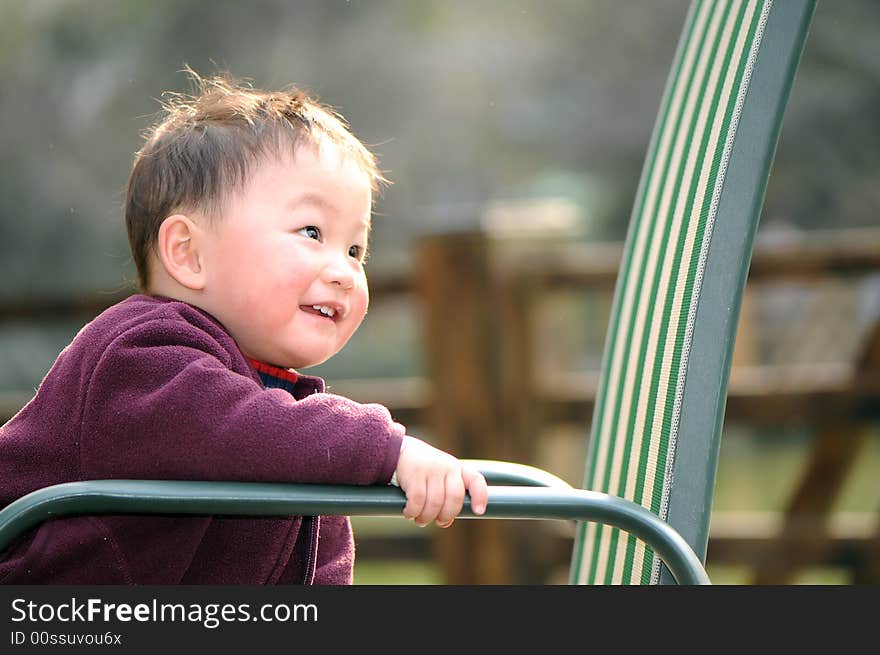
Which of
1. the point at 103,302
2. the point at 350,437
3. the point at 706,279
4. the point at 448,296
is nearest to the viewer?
the point at 350,437

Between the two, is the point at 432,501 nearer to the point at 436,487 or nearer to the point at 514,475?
the point at 436,487

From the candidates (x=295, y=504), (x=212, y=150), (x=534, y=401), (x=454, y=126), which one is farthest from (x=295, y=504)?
(x=454, y=126)

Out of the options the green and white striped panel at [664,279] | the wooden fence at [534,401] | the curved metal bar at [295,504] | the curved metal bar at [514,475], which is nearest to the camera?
the curved metal bar at [295,504]

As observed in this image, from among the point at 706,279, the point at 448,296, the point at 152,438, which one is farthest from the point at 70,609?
the point at 448,296

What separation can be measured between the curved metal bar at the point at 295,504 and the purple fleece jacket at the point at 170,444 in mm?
42

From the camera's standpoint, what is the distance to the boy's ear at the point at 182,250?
1.15 metres

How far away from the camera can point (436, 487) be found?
95cm

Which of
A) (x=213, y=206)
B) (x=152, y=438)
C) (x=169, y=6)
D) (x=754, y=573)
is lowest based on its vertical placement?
(x=754, y=573)

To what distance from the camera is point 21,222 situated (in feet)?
20.4

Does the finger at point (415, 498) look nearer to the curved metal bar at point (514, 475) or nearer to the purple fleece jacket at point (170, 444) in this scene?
the purple fleece jacket at point (170, 444)

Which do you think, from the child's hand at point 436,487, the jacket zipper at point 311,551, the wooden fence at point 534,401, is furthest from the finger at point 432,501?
the wooden fence at point 534,401

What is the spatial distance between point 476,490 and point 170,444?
0.26m

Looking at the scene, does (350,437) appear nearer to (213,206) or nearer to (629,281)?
(213,206)

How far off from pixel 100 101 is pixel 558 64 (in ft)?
7.87
